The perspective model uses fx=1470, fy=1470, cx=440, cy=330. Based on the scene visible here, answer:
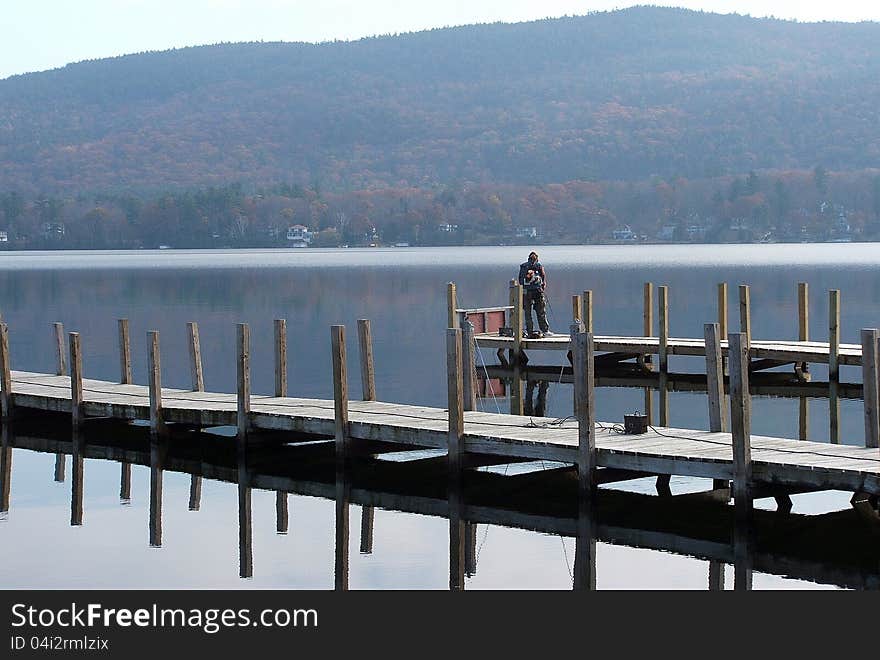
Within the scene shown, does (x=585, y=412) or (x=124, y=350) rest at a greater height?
(x=124, y=350)

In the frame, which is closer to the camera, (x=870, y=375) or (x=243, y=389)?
(x=870, y=375)

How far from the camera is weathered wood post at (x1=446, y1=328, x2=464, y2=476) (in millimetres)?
19719

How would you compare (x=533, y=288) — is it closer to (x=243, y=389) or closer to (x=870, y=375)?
(x=243, y=389)

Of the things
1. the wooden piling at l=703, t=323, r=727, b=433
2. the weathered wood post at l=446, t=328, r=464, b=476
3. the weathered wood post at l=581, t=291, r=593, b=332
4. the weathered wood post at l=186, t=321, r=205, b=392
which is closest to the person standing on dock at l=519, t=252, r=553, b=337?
the weathered wood post at l=581, t=291, r=593, b=332

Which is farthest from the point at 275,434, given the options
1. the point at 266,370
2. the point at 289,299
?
the point at 289,299

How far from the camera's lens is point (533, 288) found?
35031 mm

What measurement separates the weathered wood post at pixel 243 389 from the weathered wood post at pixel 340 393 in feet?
6.18

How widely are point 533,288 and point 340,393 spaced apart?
14578 mm

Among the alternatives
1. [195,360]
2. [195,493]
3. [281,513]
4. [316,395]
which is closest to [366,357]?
[195,493]

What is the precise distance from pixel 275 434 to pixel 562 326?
3184 cm

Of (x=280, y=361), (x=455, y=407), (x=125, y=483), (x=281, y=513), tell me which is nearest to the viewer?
(x=455, y=407)

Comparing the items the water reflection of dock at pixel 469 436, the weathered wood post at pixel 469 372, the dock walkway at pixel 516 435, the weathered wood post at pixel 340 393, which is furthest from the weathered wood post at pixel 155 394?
the weathered wood post at pixel 469 372

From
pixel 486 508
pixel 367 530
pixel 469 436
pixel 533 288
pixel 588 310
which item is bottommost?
pixel 367 530

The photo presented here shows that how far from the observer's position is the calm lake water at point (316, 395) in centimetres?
1720
